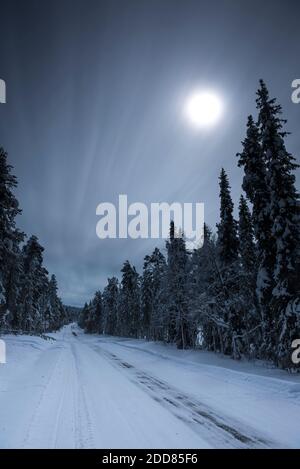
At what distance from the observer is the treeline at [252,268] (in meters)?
17.0

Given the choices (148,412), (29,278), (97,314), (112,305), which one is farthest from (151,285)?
(97,314)

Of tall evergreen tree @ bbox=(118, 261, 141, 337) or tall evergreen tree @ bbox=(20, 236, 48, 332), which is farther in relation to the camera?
tall evergreen tree @ bbox=(118, 261, 141, 337)

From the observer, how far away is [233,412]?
8500 mm

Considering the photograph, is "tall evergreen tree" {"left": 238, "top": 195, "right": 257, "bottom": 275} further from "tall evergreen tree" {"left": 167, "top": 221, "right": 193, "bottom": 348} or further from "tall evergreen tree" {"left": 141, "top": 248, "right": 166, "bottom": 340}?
"tall evergreen tree" {"left": 141, "top": 248, "right": 166, "bottom": 340}

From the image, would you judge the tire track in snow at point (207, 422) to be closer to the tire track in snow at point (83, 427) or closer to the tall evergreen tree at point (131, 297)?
the tire track in snow at point (83, 427)

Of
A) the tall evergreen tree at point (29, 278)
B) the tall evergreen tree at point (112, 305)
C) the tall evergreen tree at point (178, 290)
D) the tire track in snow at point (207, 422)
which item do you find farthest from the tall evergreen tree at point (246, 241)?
the tall evergreen tree at point (112, 305)

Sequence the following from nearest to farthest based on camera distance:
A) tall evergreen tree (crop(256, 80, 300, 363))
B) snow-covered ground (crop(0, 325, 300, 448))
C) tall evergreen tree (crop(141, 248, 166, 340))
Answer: snow-covered ground (crop(0, 325, 300, 448)) → tall evergreen tree (crop(256, 80, 300, 363)) → tall evergreen tree (crop(141, 248, 166, 340))

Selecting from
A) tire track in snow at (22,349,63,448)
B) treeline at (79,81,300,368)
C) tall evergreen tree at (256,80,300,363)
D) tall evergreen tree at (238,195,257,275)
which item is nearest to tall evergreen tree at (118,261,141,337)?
treeline at (79,81,300,368)

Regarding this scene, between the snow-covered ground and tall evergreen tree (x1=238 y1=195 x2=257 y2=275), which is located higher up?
tall evergreen tree (x1=238 y1=195 x2=257 y2=275)

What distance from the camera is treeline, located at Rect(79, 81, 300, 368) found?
17025mm

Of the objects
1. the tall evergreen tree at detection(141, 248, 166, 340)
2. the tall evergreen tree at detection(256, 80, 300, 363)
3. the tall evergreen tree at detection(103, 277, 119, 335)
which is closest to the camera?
the tall evergreen tree at detection(256, 80, 300, 363)
